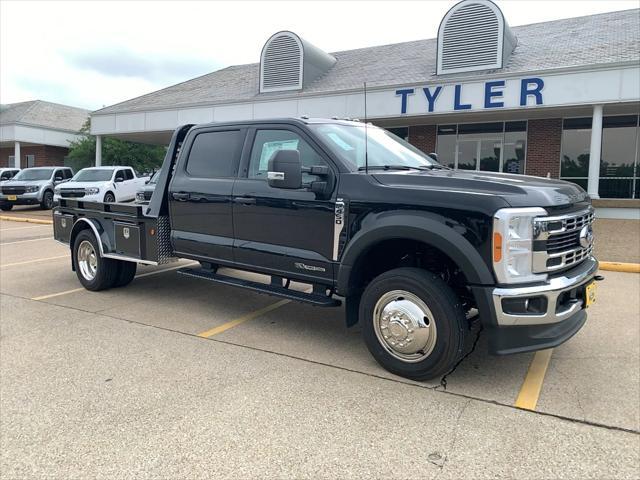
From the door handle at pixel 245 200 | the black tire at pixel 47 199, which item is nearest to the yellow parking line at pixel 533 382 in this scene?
the door handle at pixel 245 200

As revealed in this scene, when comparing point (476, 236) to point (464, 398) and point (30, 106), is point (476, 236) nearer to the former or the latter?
point (464, 398)

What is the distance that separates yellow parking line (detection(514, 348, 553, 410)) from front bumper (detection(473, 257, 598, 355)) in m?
0.35

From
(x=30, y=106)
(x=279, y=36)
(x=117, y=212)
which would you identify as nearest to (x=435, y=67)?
(x=279, y=36)

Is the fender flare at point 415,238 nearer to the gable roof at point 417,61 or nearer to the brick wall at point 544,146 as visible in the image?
the gable roof at point 417,61

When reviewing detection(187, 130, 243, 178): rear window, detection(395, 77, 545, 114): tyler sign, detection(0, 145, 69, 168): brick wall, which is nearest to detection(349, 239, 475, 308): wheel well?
detection(187, 130, 243, 178): rear window

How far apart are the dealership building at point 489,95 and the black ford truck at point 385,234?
10669mm

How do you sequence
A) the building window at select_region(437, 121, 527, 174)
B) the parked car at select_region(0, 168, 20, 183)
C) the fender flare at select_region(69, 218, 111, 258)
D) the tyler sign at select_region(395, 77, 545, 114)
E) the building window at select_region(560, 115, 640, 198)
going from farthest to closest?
the parked car at select_region(0, 168, 20, 183)
the building window at select_region(437, 121, 527, 174)
the building window at select_region(560, 115, 640, 198)
the tyler sign at select_region(395, 77, 545, 114)
the fender flare at select_region(69, 218, 111, 258)

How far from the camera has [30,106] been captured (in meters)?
36.0

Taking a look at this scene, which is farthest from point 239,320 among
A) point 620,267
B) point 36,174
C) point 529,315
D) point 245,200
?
point 36,174

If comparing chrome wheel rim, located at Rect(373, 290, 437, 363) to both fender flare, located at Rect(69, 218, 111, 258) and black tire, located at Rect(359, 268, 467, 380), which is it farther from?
fender flare, located at Rect(69, 218, 111, 258)

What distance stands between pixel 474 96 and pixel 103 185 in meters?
12.9

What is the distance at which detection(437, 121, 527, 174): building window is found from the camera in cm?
1877

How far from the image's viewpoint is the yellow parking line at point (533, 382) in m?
3.59

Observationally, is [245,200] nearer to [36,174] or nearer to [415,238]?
[415,238]
